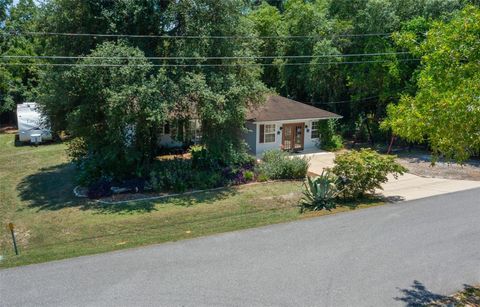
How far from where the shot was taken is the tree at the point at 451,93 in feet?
24.6

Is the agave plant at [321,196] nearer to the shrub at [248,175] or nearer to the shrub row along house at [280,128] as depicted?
the shrub at [248,175]

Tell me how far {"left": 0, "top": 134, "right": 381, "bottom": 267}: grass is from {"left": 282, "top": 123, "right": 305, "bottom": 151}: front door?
23.4 feet

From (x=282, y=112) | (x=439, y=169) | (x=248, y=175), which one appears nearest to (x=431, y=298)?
(x=248, y=175)

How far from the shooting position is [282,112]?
90.5 ft

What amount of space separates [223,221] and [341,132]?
63.2ft

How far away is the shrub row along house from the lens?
26.2m

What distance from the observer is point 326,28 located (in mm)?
30516

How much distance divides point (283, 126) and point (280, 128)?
30 centimetres

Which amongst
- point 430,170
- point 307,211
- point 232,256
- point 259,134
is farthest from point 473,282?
point 259,134

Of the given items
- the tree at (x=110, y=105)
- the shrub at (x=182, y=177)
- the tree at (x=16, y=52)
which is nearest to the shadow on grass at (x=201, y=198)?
the shrub at (x=182, y=177)

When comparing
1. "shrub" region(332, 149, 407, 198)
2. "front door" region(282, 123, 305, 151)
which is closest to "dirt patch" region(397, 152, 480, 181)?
"shrub" region(332, 149, 407, 198)

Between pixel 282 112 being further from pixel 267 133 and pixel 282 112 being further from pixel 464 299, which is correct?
pixel 464 299

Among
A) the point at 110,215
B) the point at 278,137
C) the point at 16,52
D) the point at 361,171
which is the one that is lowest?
the point at 110,215

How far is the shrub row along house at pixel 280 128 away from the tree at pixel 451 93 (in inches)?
668
